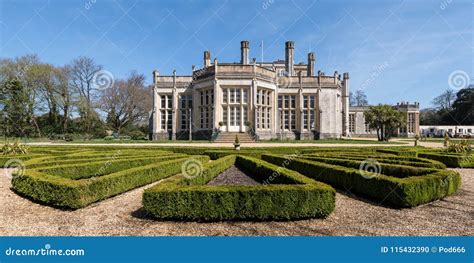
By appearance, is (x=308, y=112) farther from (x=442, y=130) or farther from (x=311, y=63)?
(x=442, y=130)

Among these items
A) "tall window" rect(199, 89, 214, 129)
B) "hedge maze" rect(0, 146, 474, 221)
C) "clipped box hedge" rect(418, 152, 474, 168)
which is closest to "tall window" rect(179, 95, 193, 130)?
"tall window" rect(199, 89, 214, 129)

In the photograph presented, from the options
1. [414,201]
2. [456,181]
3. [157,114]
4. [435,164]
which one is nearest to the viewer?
[414,201]

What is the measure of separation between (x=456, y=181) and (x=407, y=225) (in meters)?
3.79

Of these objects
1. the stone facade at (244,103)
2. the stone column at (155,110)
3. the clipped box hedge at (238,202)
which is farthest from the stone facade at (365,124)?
the clipped box hedge at (238,202)

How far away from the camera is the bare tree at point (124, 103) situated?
42.9m

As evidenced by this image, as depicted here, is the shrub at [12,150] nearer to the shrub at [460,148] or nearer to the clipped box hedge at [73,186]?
the clipped box hedge at [73,186]

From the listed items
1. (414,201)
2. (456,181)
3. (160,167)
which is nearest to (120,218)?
(160,167)

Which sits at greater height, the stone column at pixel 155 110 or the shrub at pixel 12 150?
the stone column at pixel 155 110

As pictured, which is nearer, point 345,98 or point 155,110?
point 155,110

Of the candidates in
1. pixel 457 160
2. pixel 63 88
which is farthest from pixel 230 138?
pixel 63 88

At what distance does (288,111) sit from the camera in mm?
35406

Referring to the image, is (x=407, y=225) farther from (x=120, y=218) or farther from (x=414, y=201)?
(x=120, y=218)

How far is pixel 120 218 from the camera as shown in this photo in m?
5.81

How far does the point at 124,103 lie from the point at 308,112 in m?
29.8
